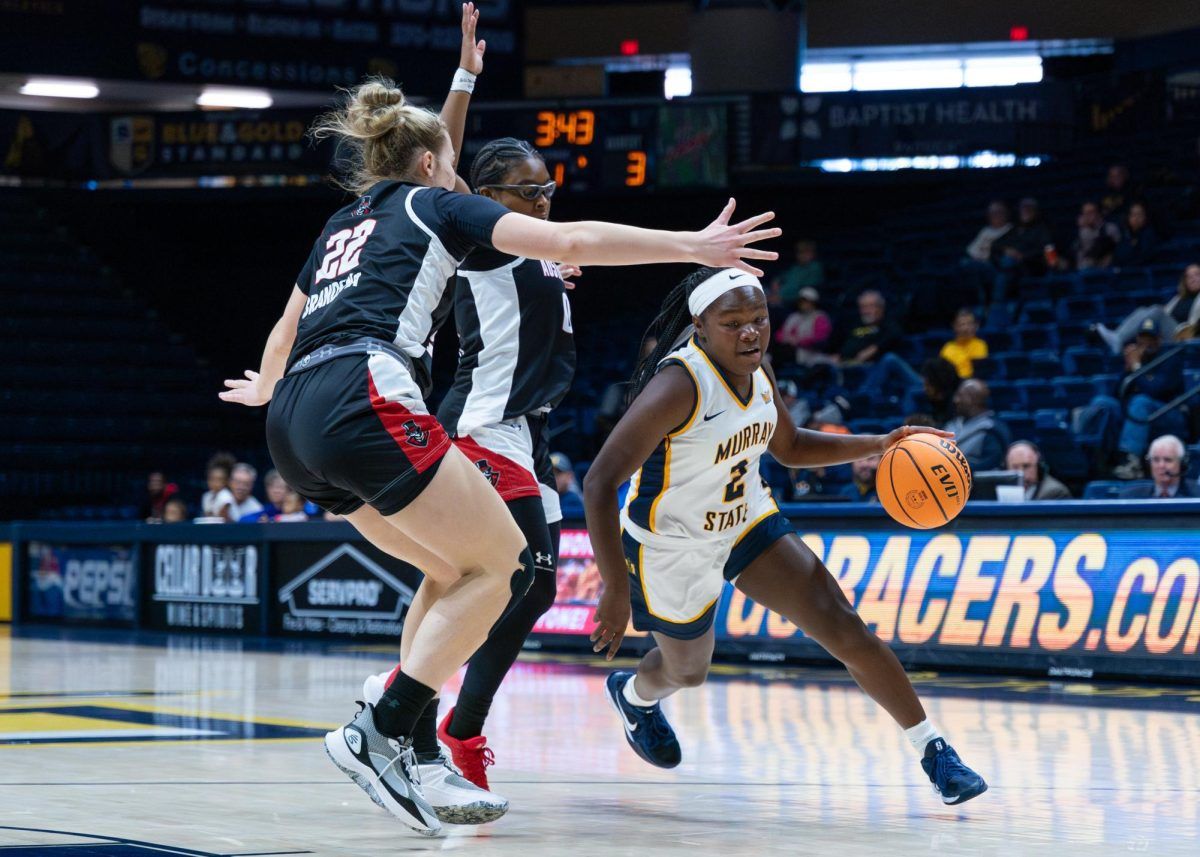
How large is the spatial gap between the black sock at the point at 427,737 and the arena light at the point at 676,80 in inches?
936

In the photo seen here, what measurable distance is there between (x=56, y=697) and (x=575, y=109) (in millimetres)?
13677

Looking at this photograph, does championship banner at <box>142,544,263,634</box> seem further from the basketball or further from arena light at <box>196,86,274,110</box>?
arena light at <box>196,86,274,110</box>

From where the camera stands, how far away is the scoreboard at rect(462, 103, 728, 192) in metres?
21.1

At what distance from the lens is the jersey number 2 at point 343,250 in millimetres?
4738

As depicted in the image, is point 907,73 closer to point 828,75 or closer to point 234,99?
point 828,75

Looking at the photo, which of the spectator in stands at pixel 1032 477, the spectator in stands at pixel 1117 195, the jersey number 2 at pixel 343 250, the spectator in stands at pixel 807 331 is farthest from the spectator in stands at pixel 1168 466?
the spectator in stands at pixel 1117 195

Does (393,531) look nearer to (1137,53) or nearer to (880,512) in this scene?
(880,512)

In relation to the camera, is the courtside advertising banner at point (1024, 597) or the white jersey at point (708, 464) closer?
the white jersey at point (708, 464)

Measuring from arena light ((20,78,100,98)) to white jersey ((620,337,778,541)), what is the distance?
18.4m

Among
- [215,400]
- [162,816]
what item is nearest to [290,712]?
[162,816]

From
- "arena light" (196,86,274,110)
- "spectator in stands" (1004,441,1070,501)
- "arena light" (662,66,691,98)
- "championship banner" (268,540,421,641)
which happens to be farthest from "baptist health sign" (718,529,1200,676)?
"arena light" (662,66,691,98)

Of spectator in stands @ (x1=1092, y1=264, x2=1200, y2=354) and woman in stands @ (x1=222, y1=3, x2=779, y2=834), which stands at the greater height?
→ spectator in stands @ (x1=1092, y1=264, x2=1200, y2=354)

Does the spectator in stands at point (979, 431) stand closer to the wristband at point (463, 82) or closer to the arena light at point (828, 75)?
the wristband at point (463, 82)

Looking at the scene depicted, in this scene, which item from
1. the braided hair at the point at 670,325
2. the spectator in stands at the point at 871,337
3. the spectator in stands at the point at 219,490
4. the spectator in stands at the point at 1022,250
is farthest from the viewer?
the spectator in stands at the point at 1022,250
